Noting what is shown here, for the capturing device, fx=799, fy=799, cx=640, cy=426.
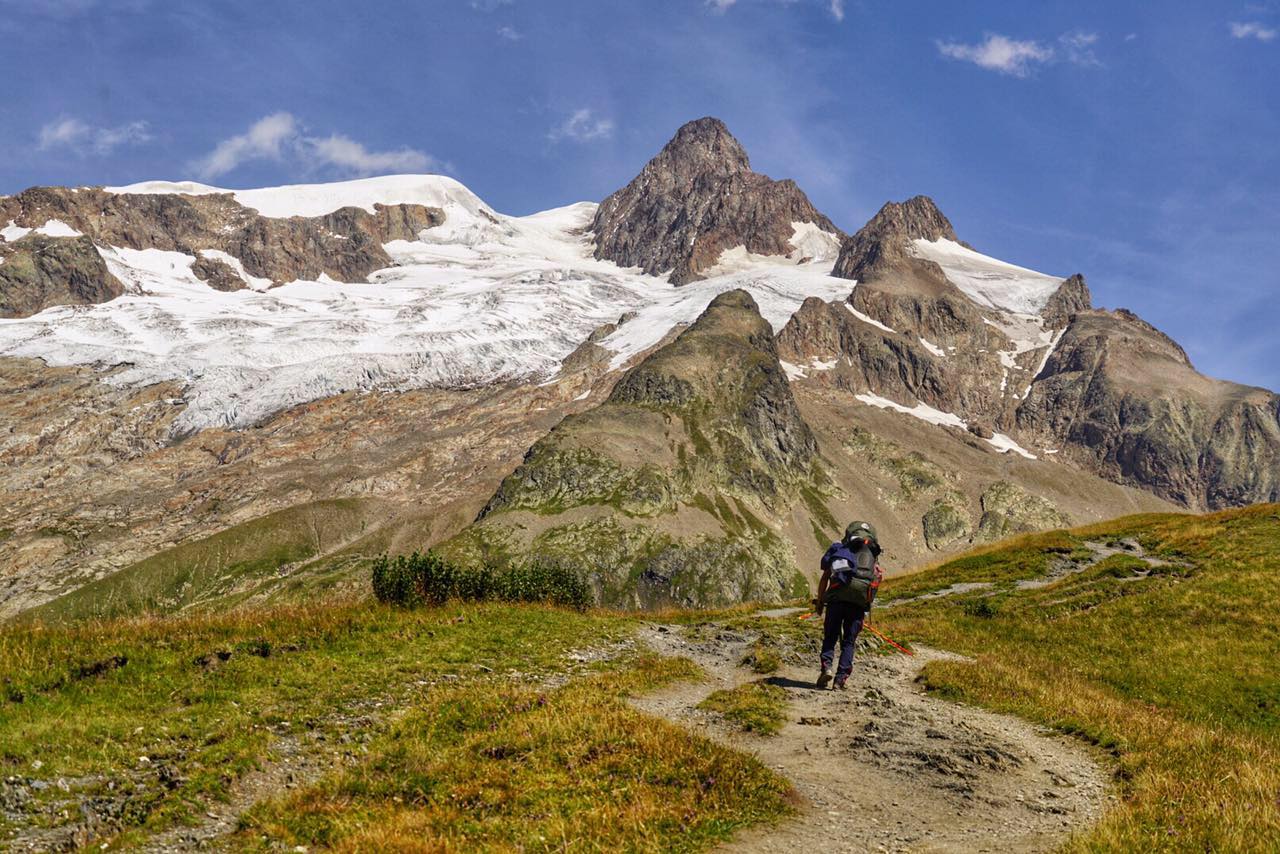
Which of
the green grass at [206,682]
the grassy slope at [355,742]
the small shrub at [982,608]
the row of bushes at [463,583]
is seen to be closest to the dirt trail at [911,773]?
the grassy slope at [355,742]

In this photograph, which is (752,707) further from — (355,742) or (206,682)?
(206,682)

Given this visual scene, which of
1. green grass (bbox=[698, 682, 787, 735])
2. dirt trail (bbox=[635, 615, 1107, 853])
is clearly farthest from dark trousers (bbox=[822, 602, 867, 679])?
green grass (bbox=[698, 682, 787, 735])

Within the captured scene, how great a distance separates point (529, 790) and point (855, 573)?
1055 centimetres

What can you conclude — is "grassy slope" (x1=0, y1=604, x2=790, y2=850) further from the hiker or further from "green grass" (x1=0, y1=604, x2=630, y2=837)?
the hiker

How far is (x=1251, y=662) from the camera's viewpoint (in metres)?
23.7

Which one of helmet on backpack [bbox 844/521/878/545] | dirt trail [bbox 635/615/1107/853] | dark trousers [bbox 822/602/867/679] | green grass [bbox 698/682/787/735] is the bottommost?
green grass [bbox 698/682/787/735]

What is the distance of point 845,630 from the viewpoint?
1956cm

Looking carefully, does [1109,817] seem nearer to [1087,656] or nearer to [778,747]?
[778,747]

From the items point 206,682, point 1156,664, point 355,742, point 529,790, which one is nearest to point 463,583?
point 206,682

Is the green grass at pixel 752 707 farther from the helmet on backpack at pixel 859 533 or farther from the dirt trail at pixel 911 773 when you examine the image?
the helmet on backpack at pixel 859 533

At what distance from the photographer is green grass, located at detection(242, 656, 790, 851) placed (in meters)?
9.62

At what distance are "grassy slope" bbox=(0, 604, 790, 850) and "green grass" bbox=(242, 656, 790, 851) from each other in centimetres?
3

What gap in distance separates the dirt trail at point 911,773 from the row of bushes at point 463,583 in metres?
11.1

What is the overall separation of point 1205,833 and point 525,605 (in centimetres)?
2183
